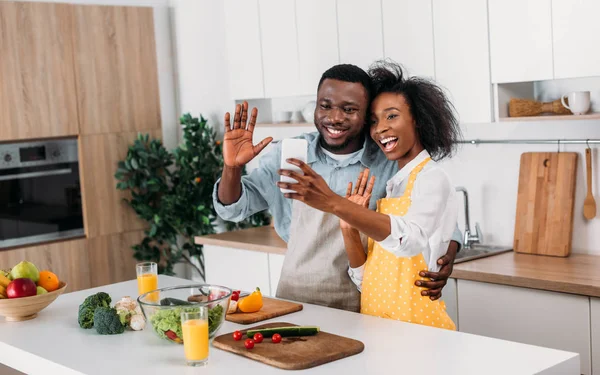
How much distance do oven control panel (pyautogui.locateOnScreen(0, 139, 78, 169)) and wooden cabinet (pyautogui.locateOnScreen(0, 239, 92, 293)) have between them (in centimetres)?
49

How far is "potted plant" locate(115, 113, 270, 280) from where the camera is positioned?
5.16 metres

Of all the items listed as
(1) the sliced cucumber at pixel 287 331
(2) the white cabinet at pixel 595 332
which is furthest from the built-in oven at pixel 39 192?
(2) the white cabinet at pixel 595 332

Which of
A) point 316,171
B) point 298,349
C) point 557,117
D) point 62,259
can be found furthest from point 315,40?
point 298,349

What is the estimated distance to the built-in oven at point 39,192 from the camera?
188 inches

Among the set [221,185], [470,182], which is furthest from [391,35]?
[221,185]

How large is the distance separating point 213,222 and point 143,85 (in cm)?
100

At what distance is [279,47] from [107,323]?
8.05 ft

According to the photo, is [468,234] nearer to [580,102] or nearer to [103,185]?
[580,102]

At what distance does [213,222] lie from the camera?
5.45 meters

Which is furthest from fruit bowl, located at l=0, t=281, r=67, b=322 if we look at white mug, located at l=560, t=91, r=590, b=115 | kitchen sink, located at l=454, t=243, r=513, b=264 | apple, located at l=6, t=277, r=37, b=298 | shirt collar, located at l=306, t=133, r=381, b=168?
white mug, located at l=560, t=91, r=590, b=115

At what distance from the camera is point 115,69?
17.0 ft

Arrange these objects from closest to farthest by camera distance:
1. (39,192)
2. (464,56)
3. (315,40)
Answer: (464,56), (315,40), (39,192)

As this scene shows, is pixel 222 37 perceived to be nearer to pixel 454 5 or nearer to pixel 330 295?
pixel 454 5

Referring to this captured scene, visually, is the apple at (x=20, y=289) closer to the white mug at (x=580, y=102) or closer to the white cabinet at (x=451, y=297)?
the white cabinet at (x=451, y=297)
